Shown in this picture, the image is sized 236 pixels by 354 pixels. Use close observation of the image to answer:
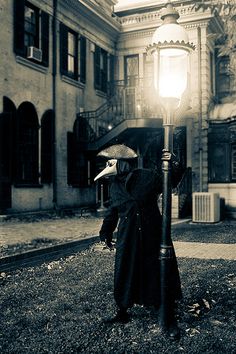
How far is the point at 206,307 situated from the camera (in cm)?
479

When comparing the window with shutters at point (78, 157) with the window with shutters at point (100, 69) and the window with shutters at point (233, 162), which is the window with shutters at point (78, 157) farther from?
the window with shutters at point (233, 162)

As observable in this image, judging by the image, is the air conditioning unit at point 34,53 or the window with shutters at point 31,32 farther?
the air conditioning unit at point 34,53

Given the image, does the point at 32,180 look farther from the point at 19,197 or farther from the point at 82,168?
the point at 82,168

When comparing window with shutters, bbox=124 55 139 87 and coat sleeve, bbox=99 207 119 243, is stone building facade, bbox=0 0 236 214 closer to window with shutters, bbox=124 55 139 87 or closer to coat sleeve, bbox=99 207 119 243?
window with shutters, bbox=124 55 139 87

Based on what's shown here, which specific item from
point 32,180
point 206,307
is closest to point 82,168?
point 32,180

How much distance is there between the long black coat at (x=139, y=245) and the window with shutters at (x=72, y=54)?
523 inches

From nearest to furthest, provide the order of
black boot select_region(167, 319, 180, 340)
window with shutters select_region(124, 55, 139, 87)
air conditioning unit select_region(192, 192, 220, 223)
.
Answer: black boot select_region(167, 319, 180, 340), air conditioning unit select_region(192, 192, 220, 223), window with shutters select_region(124, 55, 139, 87)

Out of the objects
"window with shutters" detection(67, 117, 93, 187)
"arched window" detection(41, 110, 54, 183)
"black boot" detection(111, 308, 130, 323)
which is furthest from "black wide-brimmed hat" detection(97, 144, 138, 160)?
"window with shutters" detection(67, 117, 93, 187)

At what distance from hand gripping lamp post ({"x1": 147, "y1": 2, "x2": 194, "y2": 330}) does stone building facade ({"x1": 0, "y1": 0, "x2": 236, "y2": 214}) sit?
389 inches

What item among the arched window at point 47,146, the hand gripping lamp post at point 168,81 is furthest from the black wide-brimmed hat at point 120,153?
the arched window at point 47,146

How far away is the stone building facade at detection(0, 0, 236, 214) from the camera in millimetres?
14008

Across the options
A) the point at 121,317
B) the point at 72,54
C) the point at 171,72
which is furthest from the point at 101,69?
the point at 121,317

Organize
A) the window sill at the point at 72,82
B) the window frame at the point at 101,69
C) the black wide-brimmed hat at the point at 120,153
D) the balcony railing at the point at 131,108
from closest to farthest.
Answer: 1. the black wide-brimmed hat at the point at 120,153
2. the window sill at the point at 72,82
3. the balcony railing at the point at 131,108
4. the window frame at the point at 101,69

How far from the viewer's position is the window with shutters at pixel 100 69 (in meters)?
19.3
